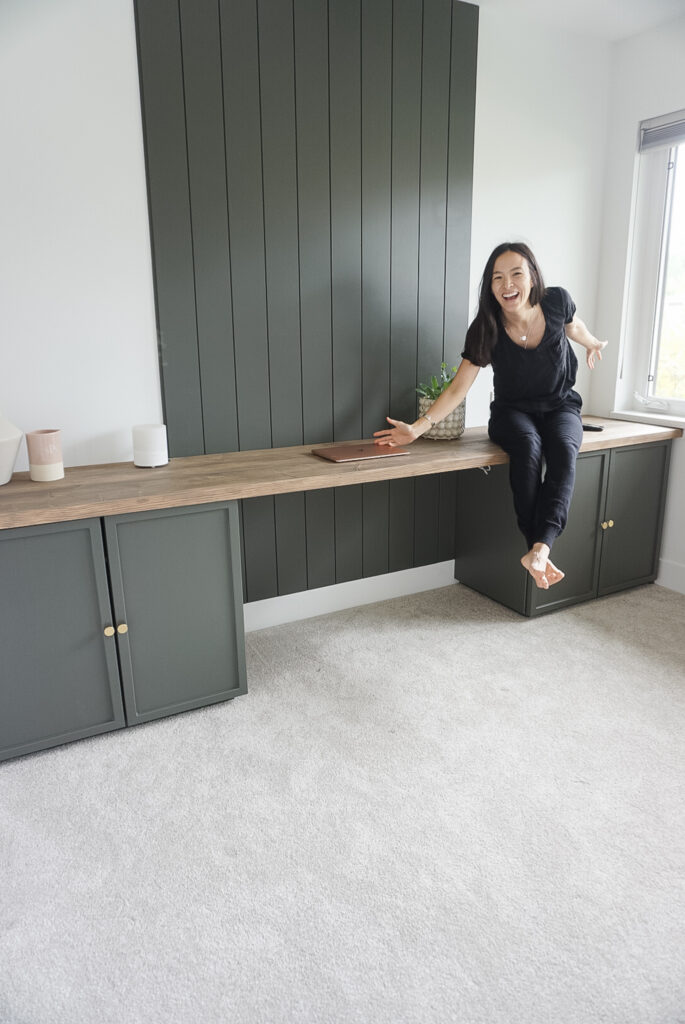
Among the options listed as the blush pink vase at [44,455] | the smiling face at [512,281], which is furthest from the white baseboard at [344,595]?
the smiling face at [512,281]

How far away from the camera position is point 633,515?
10.3ft

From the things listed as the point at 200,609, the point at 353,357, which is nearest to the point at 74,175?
the point at 353,357

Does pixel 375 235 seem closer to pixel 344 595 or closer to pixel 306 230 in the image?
pixel 306 230

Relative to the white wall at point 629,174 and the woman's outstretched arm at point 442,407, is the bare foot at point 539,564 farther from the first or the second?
the white wall at point 629,174

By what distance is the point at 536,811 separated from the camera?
1803 millimetres

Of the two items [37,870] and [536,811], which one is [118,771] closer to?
[37,870]

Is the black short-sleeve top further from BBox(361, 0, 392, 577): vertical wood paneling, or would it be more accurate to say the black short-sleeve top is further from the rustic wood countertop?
BBox(361, 0, 392, 577): vertical wood paneling

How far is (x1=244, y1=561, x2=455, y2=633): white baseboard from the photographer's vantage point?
9.46ft

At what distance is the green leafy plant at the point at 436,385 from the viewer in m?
2.86

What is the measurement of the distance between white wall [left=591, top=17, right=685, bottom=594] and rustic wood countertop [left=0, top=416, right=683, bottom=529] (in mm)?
662

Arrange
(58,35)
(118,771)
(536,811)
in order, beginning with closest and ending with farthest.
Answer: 1. (536,811)
2. (118,771)
3. (58,35)

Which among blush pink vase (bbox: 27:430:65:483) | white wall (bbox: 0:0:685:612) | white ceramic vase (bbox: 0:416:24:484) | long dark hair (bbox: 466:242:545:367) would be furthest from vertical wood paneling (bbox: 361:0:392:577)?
white ceramic vase (bbox: 0:416:24:484)

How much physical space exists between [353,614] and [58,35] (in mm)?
2301

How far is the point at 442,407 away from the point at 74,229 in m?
1.45
